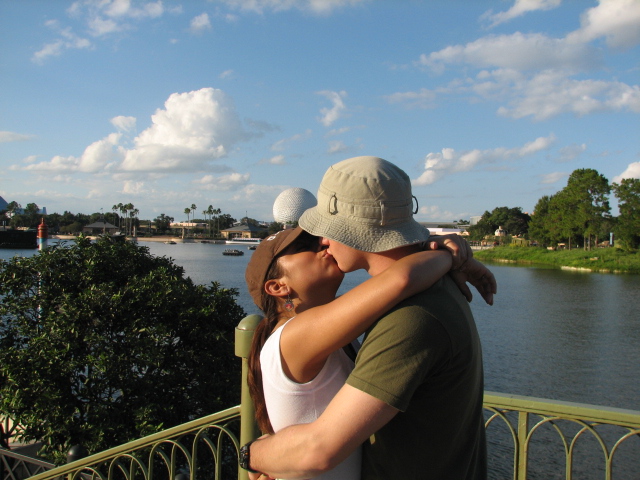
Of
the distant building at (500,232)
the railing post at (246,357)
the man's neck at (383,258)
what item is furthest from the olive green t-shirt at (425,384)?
the distant building at (500,232)

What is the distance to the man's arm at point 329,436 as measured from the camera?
3.24 feet

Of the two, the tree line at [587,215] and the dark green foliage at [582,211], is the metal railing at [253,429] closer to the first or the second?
the tree line at [587,215]

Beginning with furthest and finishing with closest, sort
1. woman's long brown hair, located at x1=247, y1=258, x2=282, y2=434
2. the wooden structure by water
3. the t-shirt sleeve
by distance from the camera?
the wooden structure by water, woman's long brown hair, located at x1=247, y1=258, x2=282, y2=434, the t-shirt sleeve

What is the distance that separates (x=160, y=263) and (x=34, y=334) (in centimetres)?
156

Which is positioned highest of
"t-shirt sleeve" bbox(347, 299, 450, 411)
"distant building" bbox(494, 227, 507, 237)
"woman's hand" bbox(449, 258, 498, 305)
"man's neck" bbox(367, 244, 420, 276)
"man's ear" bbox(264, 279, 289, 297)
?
"distant building" bbox(494, 227, 507, 237)

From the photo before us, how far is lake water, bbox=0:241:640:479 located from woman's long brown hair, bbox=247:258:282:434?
7063mm

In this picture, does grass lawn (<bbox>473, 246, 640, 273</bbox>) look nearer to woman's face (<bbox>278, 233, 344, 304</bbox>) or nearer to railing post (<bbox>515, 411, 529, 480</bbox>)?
railing post (<bbox>515, 411, 529, 480</bbox>)

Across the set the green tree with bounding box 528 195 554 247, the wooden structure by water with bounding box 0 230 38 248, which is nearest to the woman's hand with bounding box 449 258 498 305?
the green tree with bounding box 528 195 554 247

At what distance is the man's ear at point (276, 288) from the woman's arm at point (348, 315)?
0.97 ft

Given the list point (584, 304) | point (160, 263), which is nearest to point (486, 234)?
point (584, 304)

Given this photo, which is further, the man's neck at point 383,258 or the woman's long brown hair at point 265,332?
the woman's long brown hair at point 265,332

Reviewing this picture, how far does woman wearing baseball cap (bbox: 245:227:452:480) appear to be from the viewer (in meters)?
1.02

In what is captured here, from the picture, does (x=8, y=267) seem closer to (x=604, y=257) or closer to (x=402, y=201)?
(x=402, y=201)

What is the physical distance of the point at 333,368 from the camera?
3.80 ft
